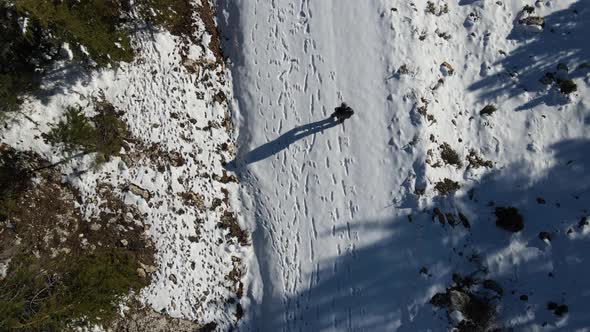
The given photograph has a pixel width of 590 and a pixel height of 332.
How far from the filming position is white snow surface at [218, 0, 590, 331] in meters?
10.5

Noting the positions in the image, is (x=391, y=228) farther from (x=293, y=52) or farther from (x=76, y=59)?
(x=76, y=59)

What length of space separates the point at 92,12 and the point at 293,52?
196 inches

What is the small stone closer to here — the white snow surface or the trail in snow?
the white snow surface

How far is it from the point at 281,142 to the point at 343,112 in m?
1.83

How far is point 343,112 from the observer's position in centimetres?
1115

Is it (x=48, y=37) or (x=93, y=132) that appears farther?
(x=93, y=132)

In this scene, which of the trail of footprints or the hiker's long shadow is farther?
the hiker's long shadow

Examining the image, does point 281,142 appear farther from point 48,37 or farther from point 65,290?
point 65,290

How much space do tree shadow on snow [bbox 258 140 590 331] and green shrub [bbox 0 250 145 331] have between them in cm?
371

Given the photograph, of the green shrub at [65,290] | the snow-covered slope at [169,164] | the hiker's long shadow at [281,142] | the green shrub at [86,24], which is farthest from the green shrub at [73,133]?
the hiker's long shadow at [281,142]

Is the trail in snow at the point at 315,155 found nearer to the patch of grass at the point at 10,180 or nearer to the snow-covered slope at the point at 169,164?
the snow-covered slope at the point at 169,164

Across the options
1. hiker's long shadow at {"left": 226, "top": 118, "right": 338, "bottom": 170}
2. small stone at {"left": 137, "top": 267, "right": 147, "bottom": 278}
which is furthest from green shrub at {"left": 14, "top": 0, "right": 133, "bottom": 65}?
small stone at {"left": 137, "top": 267, "right": 147, "bottom": 278}

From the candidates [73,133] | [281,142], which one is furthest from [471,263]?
[73,133]

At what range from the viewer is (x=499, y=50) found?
1211cm
